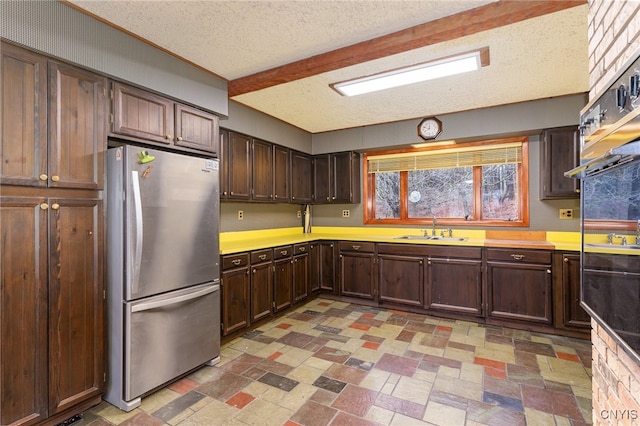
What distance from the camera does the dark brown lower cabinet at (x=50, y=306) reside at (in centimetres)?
161

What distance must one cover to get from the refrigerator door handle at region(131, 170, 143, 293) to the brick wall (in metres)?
2.42

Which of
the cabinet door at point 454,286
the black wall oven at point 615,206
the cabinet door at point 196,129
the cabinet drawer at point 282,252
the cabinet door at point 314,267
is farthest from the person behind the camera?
the cabinet door at point 314,267

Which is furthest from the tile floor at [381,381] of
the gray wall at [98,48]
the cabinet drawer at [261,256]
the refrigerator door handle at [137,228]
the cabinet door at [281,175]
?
the gray wall at [98,48]

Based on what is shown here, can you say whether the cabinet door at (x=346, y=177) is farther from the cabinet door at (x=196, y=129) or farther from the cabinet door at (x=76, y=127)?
the cabinet door at (x=76, y=127)

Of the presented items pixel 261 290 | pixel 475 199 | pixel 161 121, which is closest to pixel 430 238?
pixel 475 199

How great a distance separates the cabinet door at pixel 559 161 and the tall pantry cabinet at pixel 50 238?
162 inches

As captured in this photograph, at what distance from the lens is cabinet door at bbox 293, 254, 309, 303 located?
3855mm

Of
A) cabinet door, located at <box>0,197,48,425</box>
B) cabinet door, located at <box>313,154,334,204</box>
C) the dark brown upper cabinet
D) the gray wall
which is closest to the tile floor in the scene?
cabinet door, located at <box>0,197,48,425</box>

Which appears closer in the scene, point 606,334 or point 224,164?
point 606,334

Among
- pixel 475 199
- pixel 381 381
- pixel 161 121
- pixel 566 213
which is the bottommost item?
pixel 381 381

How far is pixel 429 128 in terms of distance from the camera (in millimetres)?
3873

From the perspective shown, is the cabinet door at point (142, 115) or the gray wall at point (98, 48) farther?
the cabinet door at point (142, 115)

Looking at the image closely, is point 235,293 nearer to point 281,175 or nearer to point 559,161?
point 281,175

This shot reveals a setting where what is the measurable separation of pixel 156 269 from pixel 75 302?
0.47 meters
